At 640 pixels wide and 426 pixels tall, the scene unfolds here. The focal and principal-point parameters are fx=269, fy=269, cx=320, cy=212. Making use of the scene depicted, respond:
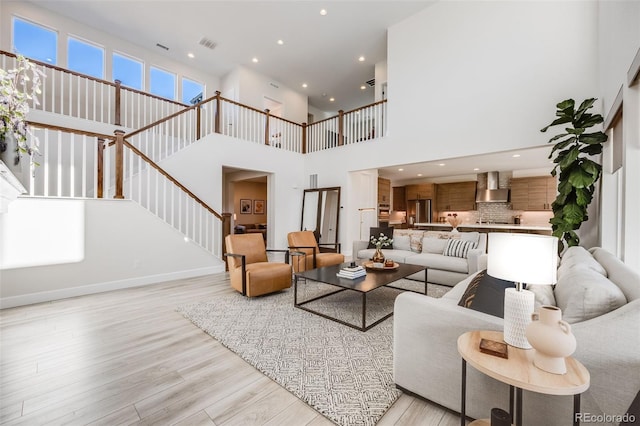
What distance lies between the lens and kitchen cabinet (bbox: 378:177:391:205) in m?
8.41

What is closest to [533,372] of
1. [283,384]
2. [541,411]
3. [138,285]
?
[541,411]

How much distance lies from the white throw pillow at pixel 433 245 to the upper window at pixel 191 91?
26.0 feet

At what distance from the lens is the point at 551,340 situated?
3.55 ft

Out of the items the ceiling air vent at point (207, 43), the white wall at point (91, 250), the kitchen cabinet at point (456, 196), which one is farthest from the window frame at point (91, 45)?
the kitchen cabinet at point (456, 196)

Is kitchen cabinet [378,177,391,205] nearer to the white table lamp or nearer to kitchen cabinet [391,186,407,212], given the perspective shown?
kitchen cabinet [391,186,407,212]

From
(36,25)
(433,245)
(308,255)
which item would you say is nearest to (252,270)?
(308,255)

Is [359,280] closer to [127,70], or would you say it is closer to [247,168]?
[247,168]

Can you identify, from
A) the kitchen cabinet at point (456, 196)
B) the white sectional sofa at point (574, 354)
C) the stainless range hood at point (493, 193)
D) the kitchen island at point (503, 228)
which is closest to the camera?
the white sectional sofa at point (574, 354)

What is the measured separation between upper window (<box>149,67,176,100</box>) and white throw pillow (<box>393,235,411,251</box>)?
24.6 feet

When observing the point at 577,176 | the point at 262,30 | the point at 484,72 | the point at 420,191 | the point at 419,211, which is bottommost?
the point at 419,211

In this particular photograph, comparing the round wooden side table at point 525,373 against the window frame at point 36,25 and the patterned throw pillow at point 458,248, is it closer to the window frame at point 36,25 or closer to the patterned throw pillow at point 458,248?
the patterned throw pillow at point 458,248

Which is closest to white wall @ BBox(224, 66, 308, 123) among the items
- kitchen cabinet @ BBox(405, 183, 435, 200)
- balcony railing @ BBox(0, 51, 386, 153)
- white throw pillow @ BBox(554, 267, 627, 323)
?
balcony railing @ BBox(0, 51, 386, 153)

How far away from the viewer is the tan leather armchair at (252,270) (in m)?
3.67

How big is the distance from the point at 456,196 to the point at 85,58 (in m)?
11.3
